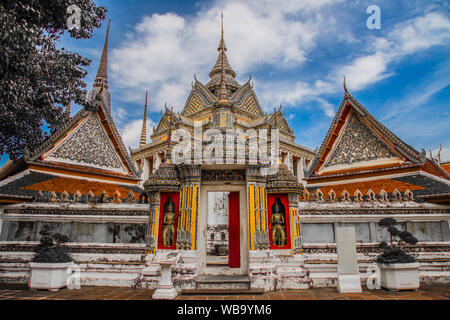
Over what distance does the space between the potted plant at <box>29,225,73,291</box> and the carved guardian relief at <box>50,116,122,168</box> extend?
18.0 feet

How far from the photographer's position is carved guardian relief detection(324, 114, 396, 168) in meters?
11.5

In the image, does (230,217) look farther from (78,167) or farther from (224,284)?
(78,167)

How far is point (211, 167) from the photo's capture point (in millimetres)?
7340

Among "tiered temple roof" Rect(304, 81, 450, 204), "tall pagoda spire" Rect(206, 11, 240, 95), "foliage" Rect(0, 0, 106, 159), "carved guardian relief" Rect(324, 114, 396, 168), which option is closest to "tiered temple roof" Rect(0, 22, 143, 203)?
"foliage" Rect(0, 0, 106, 159)

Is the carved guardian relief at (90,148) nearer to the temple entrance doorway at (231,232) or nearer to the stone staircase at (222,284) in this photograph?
the temple entrance doorway at (231,232)

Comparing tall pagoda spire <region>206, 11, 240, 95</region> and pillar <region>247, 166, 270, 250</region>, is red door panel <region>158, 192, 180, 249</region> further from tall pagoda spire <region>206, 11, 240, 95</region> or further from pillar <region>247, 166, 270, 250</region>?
tall pagoda spire <region>206, 11, 240, 95</region>

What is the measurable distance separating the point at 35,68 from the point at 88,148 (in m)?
6.07

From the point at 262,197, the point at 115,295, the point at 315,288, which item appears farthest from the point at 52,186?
the point at 315,288

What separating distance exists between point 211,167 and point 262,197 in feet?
5.18

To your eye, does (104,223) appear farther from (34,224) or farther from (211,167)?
(211,167)

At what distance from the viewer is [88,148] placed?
40.8 ft

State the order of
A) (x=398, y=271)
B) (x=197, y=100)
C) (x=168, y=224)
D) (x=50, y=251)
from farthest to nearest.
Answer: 1. (x=197, y=100)
2. (x=168, y=224)
3. (x=50, y=251)
4. (x=398, y=271)

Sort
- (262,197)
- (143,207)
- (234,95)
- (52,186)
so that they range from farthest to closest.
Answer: (234,95), (52,186), (143,207), (262,197)

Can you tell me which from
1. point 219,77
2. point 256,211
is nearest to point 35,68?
point 256,211
